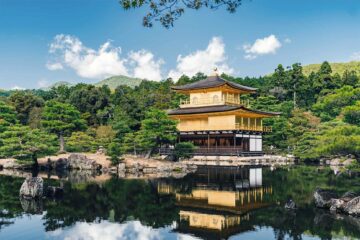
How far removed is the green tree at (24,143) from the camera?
2805cm

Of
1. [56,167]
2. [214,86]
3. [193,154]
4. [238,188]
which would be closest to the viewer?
[238,188]

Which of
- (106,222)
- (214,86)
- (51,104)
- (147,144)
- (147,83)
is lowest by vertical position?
(106,222)

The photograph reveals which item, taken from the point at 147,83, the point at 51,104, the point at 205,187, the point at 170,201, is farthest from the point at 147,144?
the point at 147,83

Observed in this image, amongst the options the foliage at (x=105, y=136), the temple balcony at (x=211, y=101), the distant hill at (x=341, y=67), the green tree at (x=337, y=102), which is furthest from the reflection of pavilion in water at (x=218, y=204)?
the distant hill at (x=341, y=67)

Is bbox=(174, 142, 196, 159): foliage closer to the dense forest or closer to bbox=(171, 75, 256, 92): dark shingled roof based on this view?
the dense forest

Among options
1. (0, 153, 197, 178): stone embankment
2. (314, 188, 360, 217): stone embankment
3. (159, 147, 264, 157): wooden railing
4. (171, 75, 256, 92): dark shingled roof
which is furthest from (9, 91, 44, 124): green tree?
(314, 188, 360, 217): stone embankment

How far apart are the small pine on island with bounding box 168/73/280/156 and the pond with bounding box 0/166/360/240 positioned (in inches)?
667

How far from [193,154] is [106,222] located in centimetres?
2552

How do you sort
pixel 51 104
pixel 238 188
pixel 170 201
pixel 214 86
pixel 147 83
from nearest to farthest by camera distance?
1. pixel 170 201
2. pixel 238 188
3. pixel 51 104
4. pixel 214 86
5. pixel 147 83

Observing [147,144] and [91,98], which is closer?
[147,144]

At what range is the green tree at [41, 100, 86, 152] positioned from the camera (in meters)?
34.6

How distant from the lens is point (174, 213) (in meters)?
13.8

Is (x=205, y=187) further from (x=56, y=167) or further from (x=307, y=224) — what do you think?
(x=56, y=167)

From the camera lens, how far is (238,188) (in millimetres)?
20094
